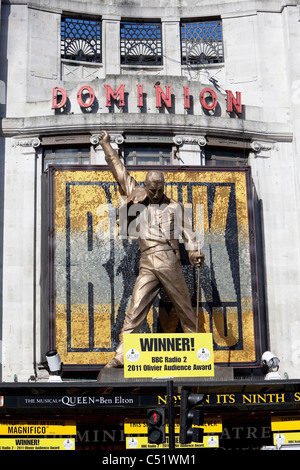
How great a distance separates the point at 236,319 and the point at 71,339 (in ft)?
15.6

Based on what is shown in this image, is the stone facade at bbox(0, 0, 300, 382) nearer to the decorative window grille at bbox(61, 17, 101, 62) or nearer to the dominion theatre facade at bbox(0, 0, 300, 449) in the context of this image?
the dominion theatre facade at bbox(0, 0, 300, 449)

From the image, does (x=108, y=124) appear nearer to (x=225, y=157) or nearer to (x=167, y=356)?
(x=225, y=157)

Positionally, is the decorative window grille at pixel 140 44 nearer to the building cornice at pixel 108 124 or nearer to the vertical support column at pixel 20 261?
the building cornice at pixel 108 124

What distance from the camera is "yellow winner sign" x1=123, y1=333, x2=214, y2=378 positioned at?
21.2 m

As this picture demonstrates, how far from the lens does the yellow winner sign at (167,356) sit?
21.2 metres

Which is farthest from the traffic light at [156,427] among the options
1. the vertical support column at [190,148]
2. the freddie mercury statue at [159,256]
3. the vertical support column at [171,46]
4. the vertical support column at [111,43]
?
the vertical support column at [171,46]

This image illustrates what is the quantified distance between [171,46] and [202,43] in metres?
1.03

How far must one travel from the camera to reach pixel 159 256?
75.6ft

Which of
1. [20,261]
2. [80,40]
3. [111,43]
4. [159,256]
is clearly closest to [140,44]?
[111,43]

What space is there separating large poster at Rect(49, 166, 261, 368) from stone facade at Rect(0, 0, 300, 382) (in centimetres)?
103

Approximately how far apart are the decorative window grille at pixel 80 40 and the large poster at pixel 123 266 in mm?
4853

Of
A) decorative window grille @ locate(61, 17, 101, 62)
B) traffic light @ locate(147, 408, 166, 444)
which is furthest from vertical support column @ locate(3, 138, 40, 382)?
traffic light @ locate(147, 408, 166, 444)

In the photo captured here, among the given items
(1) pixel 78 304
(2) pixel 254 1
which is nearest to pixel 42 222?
(1) pixel 78 304

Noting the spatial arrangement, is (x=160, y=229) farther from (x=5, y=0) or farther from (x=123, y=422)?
(x=5, y=0)
